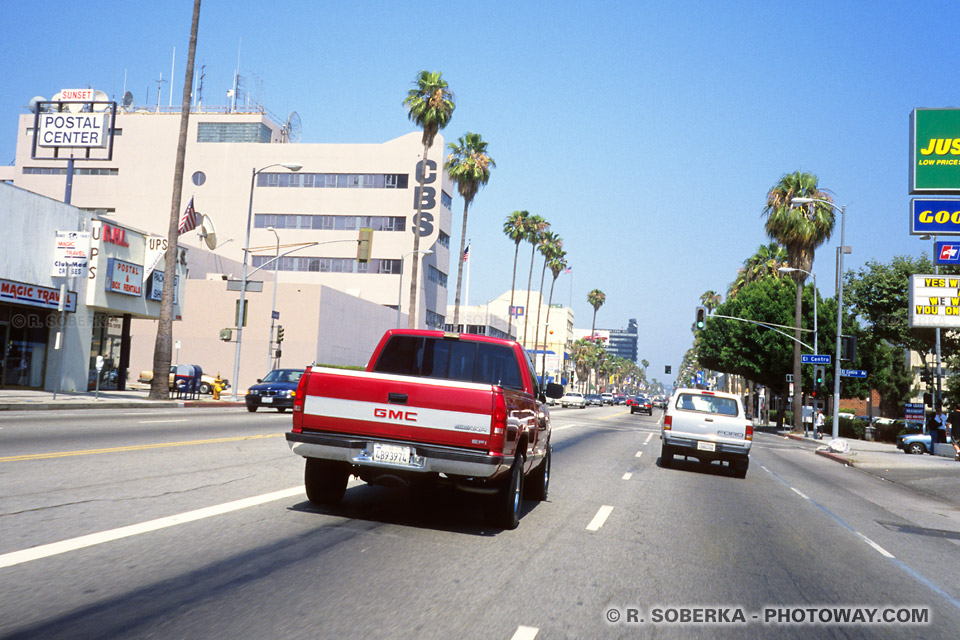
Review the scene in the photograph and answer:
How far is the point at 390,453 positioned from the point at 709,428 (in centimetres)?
1120

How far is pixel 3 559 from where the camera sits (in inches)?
232

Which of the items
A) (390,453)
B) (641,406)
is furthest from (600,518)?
(641,406)

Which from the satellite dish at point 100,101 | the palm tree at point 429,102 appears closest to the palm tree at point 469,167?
the palm tree at point 429,102

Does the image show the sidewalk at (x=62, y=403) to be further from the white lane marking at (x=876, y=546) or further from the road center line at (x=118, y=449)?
the white lane marking at (x=876, y=546)

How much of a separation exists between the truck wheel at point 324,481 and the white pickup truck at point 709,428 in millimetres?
10334

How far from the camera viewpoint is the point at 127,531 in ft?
23.4

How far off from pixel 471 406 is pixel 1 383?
29642mm

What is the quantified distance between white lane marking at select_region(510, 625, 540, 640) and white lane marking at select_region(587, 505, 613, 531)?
161 inches

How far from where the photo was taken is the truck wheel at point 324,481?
8.88 metres

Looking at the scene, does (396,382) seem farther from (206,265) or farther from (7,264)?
(206,265)

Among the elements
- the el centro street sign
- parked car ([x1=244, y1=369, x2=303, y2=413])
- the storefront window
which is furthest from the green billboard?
the storefront window

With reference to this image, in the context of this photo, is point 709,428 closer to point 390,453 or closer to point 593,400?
point 390,453

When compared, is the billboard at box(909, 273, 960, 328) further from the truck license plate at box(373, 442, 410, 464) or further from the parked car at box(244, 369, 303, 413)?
the truck license plate at box(373, 442, 410, 464)

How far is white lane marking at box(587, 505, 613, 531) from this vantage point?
925 centimetres
